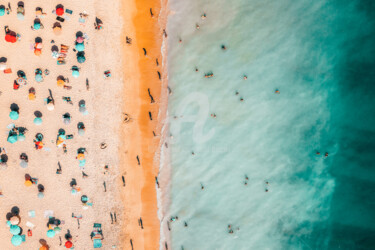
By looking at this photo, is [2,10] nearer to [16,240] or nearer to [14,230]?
[14,230]

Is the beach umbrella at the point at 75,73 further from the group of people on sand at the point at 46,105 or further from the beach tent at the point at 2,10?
the beach tent at the point at 2,10

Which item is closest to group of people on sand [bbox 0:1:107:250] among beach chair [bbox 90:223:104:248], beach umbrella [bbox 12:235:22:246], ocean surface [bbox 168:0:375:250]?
beach umbrella [bbox 12:235:22:246]

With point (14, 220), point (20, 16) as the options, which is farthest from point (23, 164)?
point (20, 16)

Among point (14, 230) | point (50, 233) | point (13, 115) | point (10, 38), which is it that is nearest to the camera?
point (10, 38)

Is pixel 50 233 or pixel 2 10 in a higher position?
pixel 2 10

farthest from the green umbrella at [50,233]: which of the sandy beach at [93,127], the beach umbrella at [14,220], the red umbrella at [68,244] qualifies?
the beach umbrella at [14,220]

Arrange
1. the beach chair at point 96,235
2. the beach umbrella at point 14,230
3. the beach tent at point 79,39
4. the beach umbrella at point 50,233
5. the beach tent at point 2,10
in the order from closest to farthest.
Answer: the beach tent at point 2,10 < the beach tent at point 79,39 < the beach umbrella at point 14,230 < the beach umbrella at point 50,233 < the beach chair at point 96,235
